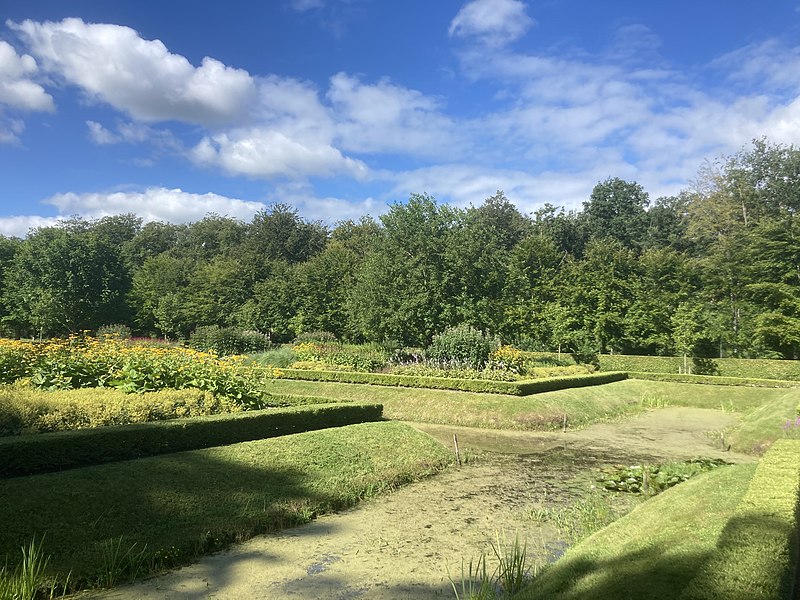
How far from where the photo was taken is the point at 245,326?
4234cm

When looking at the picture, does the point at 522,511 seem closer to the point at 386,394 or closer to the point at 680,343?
the point at 386,394

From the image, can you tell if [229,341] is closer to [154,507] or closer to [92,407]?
[92,407]

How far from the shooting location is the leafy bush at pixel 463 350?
22.0 m

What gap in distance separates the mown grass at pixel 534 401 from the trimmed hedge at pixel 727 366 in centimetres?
387

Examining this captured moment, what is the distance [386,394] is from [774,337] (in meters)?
23.3

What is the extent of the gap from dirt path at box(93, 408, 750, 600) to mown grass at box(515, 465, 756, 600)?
1415mm

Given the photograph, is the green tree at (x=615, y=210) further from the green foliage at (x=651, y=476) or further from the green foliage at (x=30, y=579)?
the green foliage at (x=30, y=579)

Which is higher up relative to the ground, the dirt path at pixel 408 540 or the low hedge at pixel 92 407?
the low hedge at pixel 92 407

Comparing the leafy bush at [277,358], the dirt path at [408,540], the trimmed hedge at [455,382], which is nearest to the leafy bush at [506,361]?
the trimmed hedge at [455,382]

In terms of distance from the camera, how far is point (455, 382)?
1916 centimetres

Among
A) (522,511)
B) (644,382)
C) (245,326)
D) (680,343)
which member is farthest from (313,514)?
(245,326)

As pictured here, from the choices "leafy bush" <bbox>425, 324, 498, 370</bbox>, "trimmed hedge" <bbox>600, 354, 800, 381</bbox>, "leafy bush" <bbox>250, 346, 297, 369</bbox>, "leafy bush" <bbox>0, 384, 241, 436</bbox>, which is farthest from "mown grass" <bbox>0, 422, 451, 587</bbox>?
"trimmed hedge" <bbox>600, 354, 800, 381</bbox>

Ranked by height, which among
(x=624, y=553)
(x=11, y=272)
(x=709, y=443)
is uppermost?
(x=11, y=272)

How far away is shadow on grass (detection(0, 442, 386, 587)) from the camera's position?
238 inches
